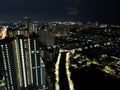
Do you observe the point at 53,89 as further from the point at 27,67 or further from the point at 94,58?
the point at 94,58

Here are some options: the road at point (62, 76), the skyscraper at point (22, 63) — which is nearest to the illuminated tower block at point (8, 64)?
the skyscraper at point (22, 63)

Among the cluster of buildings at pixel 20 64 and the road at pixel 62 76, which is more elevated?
the cluster of buildings at pixel 20 64

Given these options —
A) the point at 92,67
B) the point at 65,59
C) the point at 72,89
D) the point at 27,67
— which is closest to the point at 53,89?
the point at 72,89

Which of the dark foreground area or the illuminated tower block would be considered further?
the dark foreground area

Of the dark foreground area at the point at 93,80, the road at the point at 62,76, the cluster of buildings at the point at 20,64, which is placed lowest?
the road at the point at 62,76

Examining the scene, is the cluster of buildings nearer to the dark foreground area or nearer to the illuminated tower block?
the illuminated tower block

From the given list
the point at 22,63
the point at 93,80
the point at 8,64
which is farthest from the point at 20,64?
the point at 93,80

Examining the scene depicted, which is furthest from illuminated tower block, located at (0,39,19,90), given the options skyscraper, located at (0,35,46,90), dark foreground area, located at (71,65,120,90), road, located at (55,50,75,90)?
dark foreground area, located at (71,65,120,90)

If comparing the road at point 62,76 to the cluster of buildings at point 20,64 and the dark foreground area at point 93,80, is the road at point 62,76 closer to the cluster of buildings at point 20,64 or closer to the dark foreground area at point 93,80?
the dark foreground area at point 93,80
